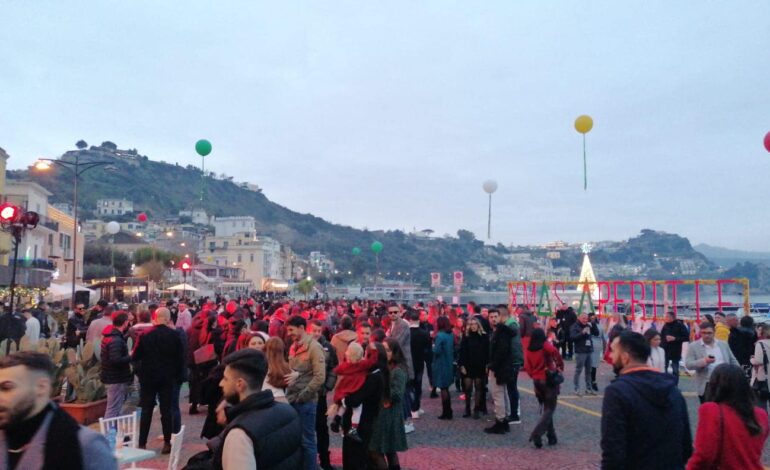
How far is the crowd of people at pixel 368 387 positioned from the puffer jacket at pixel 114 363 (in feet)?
0.05

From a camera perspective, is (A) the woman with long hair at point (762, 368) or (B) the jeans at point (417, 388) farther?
(B) the jeans at point (417, 388)

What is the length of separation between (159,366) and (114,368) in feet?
2.87

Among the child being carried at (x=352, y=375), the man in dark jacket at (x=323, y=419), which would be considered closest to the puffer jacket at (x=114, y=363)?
the man in dark jacket at (x=323, y=419)

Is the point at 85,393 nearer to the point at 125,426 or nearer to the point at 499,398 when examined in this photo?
the point at 125,426

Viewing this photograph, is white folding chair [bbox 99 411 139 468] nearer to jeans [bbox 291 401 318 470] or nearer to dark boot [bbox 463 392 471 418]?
jeans [bbox 291 401 318 470]

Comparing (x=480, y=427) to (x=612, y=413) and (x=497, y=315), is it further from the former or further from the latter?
(x=612, y=413)

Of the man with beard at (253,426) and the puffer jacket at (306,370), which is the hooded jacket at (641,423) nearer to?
the man with beard at (253,426)

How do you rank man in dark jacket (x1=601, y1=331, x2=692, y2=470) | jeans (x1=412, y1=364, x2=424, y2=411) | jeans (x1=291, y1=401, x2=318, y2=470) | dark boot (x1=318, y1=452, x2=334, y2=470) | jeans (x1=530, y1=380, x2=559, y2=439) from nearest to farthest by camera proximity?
man in dark jacket (x1=601, y1=331, x2=692, y2=470) → jeans (x1=291, y1=401, x2=318, y2=470) → dark boot (x1=318, y1=452, x2=334, y2=470) → jeans (x1=530, y1=380, x2=559, y2=439) → jeans (x1=412, y1=364, x2=424, y2=411)

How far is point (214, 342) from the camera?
9969 mm

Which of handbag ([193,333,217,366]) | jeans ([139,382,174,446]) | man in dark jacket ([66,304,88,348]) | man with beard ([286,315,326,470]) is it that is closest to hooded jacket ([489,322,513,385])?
man with beard ([286,315,326,470])

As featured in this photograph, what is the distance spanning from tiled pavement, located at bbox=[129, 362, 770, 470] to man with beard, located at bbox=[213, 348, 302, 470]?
4.54 m

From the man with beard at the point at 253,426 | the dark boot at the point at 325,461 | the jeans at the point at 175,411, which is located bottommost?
the dark boot at the point at 325,461

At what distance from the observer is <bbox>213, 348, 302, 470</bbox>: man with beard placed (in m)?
2.78

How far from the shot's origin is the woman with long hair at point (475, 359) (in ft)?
31.7
